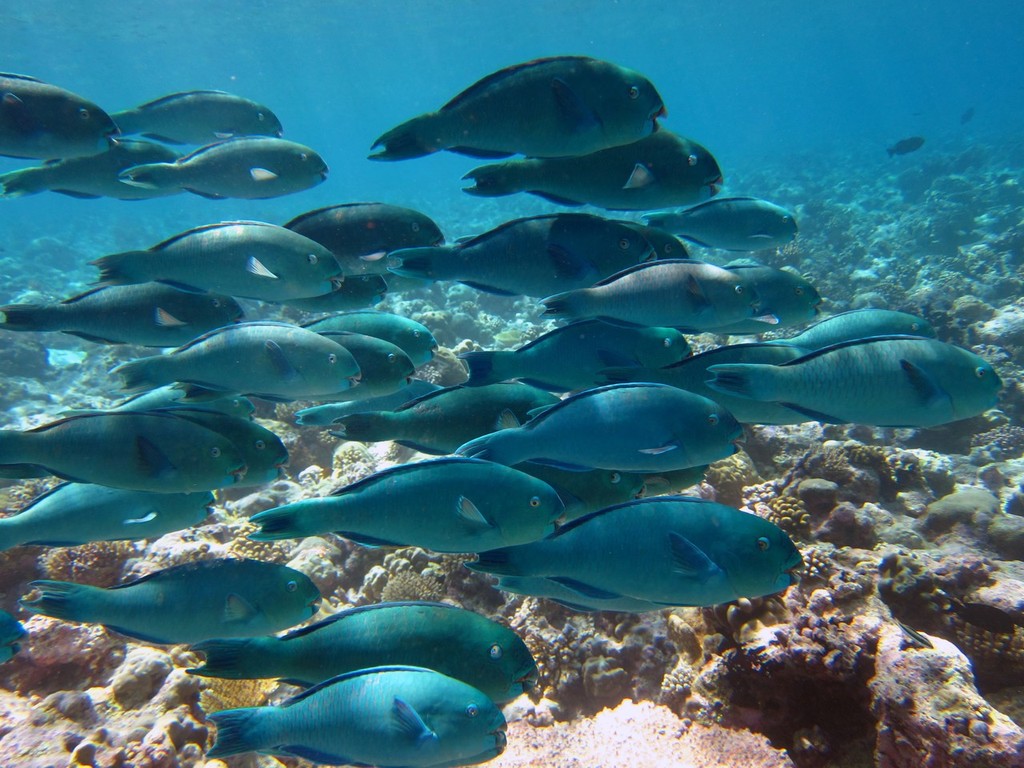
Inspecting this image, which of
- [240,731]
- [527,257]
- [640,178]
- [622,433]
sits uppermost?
[640,178]

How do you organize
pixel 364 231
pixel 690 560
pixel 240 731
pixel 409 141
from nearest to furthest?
pixel 240 731, pixel 690 560, pixel 409 141, pixel 364 231

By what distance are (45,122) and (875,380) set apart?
17.8 ft

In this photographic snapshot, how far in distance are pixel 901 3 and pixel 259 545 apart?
13230 centimetres

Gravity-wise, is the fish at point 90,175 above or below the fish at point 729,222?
below

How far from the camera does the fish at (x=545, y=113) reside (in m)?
3.22

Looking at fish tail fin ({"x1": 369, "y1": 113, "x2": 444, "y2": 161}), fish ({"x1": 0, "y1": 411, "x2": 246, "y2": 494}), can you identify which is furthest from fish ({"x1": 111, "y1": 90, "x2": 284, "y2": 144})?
fish ({"x1": 0, "y1": 411, "x2": 246, "y2": 494})

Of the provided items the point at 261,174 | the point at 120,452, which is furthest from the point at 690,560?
the point at 261,174

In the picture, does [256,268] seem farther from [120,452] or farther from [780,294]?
[780,294]

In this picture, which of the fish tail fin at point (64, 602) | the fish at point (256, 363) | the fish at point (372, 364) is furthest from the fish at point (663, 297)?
the fish tail fin at point (64, 602)

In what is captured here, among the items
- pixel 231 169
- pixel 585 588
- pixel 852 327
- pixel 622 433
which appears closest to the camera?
pixel 585 588

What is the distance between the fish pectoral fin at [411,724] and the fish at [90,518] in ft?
6.85

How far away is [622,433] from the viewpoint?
9.05 feet

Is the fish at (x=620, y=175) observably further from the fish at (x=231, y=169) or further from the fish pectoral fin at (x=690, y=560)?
the fish pectoral fin at (x=690, y=560)

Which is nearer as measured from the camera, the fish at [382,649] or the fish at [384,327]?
the fish at [382,649]
